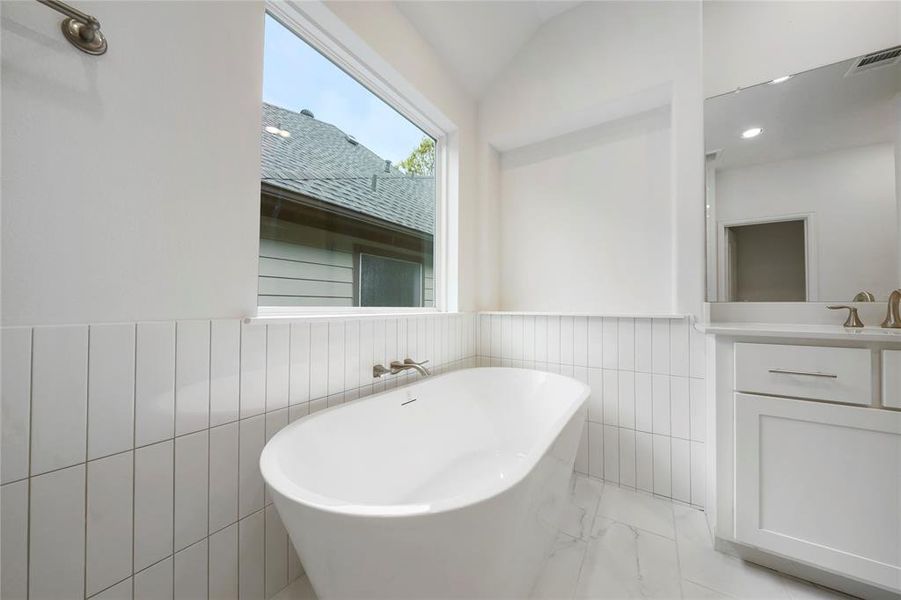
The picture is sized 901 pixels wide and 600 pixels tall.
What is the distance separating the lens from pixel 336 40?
149cm

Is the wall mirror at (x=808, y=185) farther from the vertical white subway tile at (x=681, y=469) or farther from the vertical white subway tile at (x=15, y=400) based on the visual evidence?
the vertical white subway tile at (x=15, y=400)

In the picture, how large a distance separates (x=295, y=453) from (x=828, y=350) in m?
1.74

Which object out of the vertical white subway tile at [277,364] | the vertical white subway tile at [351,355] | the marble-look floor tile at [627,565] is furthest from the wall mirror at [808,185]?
the vertical white subway tile at [277,364]

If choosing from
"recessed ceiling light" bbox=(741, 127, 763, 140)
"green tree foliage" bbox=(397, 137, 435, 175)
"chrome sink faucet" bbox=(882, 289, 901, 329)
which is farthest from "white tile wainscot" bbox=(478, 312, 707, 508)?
"green tree foliage" bbox=(397, 137, 435, 175)

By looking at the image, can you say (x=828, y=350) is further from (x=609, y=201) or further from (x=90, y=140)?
(x=90, y=140)

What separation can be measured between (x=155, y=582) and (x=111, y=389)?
1.71 feet

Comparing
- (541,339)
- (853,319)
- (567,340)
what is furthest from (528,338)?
(853,319)

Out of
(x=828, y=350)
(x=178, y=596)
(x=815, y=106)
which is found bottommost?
(x=178, y=596)

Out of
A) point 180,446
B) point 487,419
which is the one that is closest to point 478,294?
point 487,419

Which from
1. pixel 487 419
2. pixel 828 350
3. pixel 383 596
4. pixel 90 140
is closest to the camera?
pixel 383 596

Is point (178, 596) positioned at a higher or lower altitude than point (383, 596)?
lower

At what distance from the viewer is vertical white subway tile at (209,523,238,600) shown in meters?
0.94

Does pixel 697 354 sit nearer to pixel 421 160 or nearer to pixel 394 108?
pixel 421 160

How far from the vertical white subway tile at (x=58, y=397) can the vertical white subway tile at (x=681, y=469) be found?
223 cm
